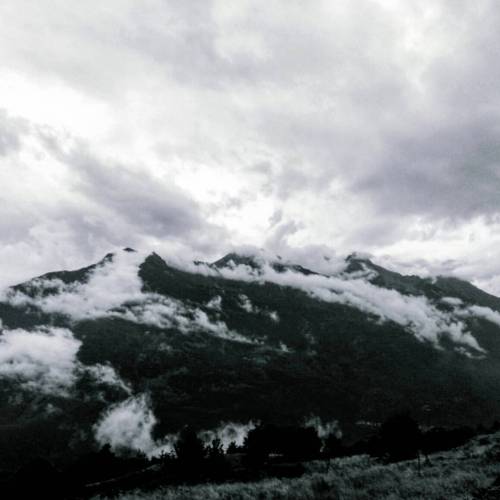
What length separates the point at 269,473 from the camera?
3872 centimetres

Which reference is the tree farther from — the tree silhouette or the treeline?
the tree silhouette

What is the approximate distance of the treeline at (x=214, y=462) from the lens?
4119cm

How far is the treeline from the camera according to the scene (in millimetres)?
41188

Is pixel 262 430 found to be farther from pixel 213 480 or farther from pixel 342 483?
pixel 342 483

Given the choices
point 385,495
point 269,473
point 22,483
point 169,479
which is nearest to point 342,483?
point 385,495

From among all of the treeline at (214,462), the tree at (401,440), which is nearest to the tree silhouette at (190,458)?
the treeline at (214,462)

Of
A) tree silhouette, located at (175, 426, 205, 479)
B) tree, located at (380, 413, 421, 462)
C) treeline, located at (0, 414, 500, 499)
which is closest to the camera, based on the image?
treeline, located at (0, 414, 500, 499)

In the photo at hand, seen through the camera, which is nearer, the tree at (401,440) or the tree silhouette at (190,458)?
the tree silhouette at (190,458)

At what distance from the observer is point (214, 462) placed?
44562mm

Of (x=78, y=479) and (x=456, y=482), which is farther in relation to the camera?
(x=78, y=479)

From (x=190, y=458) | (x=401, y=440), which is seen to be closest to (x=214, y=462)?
(x=190, y=458)

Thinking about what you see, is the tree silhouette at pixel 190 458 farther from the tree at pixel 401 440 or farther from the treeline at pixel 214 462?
the tree at pixel 401 440

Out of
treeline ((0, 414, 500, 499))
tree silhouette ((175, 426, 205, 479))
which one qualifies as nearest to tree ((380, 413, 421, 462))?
treeline ((0, 414, 500, 499))

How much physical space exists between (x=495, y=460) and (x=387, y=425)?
31.9 meters
